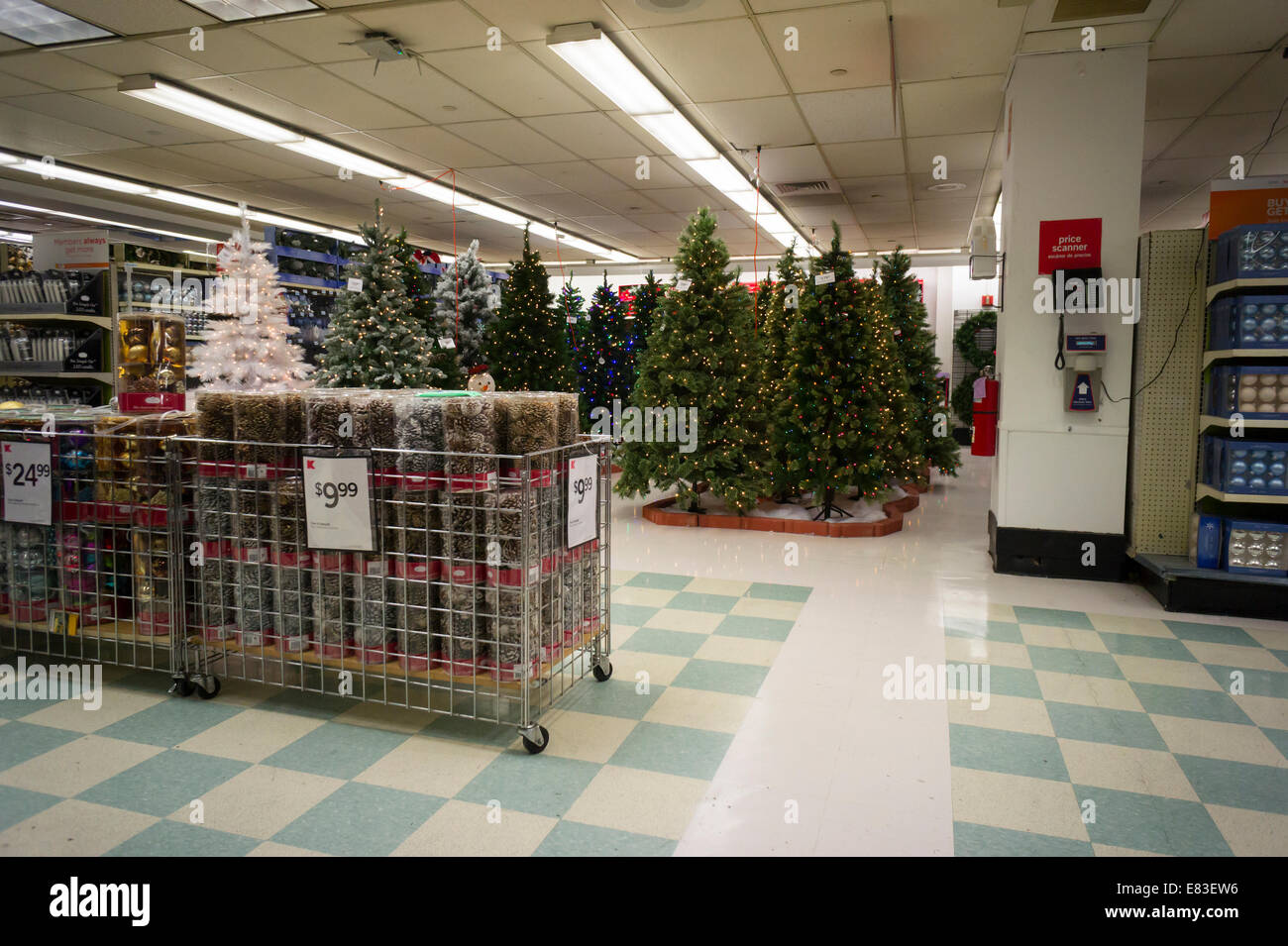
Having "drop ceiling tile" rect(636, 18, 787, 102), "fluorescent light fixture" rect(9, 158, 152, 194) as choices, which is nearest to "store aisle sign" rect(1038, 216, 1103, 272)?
"drop ceiling tile" rect(636, 18, 787, 102)

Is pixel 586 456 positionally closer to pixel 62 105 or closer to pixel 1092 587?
pixel 1092 587

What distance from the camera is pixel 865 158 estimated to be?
7.91m

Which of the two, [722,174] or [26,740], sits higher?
[722,174]

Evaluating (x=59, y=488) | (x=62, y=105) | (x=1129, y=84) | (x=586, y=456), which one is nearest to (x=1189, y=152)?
(x=1129, y=84)

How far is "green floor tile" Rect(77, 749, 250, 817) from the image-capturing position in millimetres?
2338

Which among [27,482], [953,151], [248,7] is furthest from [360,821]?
[953,151]

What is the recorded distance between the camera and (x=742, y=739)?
2.85 meters

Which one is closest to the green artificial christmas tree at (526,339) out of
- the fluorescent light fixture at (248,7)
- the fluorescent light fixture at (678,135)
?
the fluorescent light fixture at (678,135)

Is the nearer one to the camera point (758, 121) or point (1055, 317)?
point (1055, 317)

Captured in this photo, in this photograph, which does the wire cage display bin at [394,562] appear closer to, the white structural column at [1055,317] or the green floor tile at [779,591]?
the green floor tile at [779,591]

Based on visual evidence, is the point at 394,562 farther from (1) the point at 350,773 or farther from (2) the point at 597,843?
(2) the point at 597,843

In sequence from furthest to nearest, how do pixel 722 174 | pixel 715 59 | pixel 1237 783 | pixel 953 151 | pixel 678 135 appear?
pixel 722 174 < pixel 953 151 < pixel 678 135 < pixel 715 59 < pixel 1237 783

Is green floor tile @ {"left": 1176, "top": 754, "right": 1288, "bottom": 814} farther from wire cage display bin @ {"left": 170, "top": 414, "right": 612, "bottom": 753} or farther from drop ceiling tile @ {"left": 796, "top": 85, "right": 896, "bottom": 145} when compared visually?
drop ceiling tile @ {"left": 796, "top": 85, "right": 896, "bottom": 145}

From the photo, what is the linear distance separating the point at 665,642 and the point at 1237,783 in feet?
7.47
